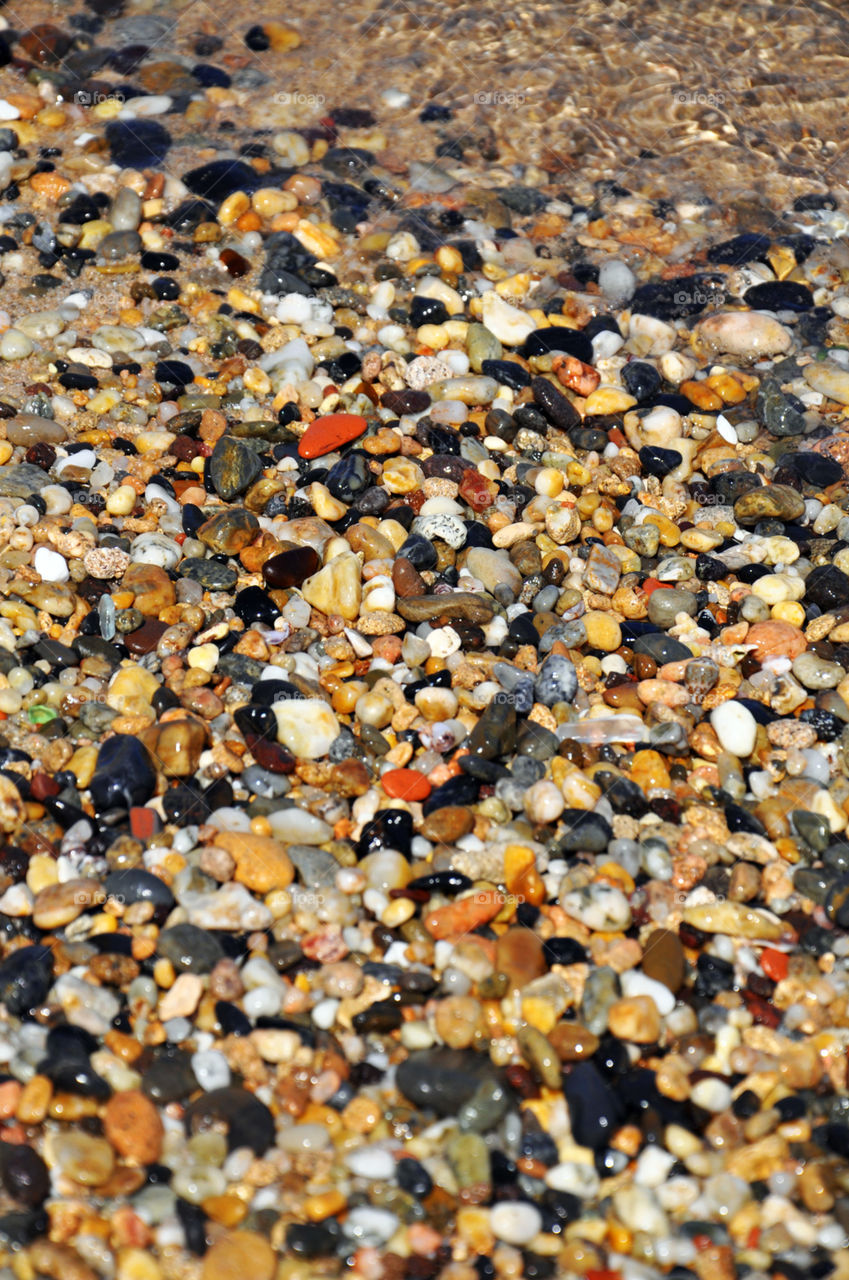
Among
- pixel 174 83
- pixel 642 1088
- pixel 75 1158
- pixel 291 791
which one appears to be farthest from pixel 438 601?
pixel 174 83

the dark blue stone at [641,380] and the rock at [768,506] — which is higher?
the dark blue stone at [641,380]

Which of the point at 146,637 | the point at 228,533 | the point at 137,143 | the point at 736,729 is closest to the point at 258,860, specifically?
the point at 146,637

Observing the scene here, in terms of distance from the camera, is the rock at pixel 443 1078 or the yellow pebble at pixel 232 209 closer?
the rock at pixel 443 1078

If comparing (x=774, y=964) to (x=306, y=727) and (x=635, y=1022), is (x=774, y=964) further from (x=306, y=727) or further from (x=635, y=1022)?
(x=306, y=727)

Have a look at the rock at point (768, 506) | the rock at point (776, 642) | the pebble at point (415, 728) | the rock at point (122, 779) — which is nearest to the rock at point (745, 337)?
the pebble at point (415, 728)
